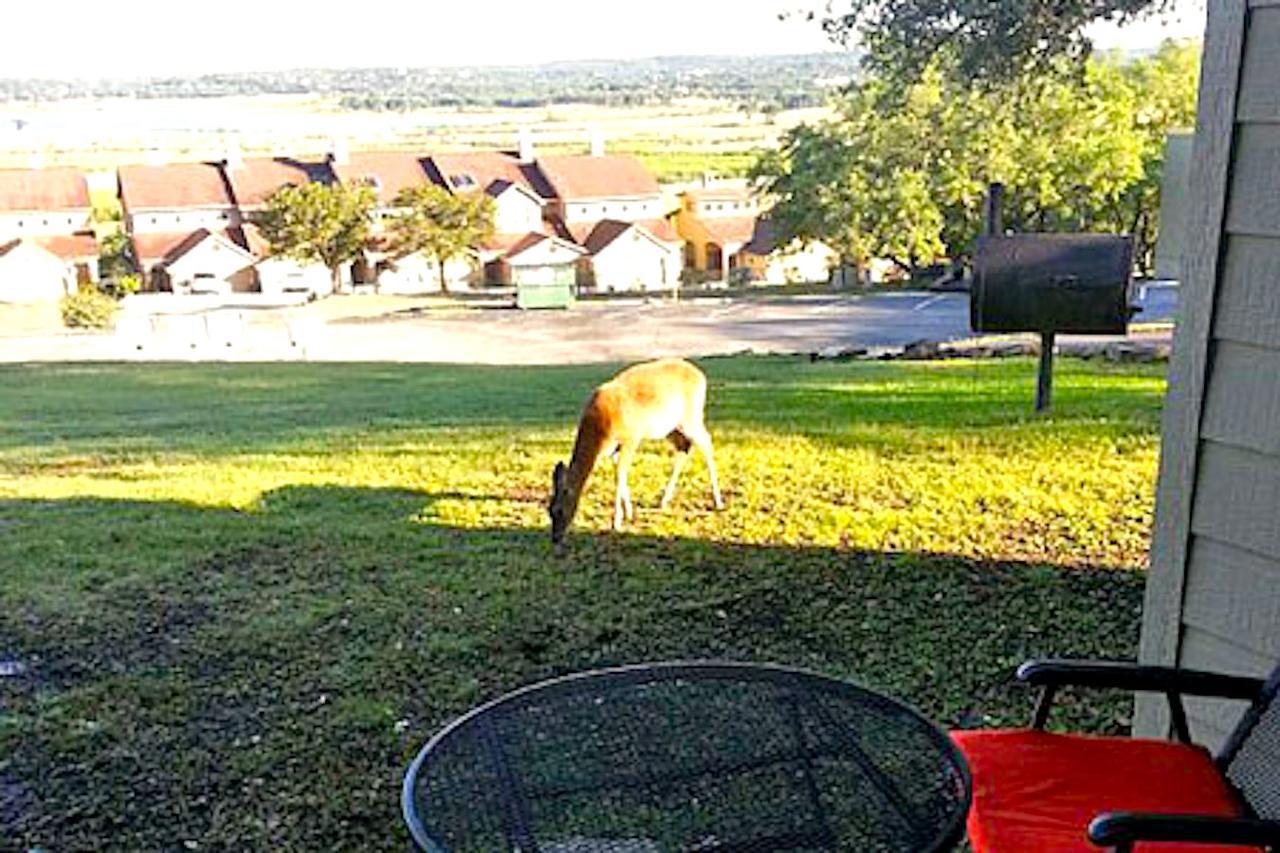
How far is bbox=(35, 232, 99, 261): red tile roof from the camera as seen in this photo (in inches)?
1404

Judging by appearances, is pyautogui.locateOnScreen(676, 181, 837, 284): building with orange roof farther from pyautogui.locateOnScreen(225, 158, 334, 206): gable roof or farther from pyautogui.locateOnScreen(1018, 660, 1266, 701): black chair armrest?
pyautogui.locateOnScreen(1018, 660, 1266, 701): black chair armrest

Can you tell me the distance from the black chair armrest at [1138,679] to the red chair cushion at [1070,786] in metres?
0.13

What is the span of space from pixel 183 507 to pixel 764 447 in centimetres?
280

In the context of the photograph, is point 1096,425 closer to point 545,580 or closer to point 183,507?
point 545,580

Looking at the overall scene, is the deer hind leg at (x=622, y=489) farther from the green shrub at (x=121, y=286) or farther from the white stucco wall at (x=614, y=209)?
the white stucco wall at (x=614, y=209)

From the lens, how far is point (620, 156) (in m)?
43.1

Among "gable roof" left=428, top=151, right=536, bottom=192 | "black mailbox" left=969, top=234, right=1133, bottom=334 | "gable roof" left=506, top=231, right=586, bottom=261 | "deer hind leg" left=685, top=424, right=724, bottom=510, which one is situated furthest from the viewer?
"gable roof" left=428, top=151, right=536, bottom=192

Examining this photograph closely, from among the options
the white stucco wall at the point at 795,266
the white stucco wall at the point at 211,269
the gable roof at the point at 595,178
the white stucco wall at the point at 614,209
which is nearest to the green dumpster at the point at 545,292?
the white stucco wall at the point at 795,266

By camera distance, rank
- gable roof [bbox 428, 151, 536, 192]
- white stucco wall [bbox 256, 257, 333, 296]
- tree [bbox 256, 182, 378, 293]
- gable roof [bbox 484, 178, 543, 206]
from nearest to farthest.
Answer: tree [bbox 256, 182, 378, 293] → white stucco wall [bbox 256, 257, 333, 296] → gable roof [bbox 484, 178, 543, 206] → gable roof [bbox 428, 151, 536, 192]

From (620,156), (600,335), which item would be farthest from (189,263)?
(600,335)

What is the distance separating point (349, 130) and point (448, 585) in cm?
4931

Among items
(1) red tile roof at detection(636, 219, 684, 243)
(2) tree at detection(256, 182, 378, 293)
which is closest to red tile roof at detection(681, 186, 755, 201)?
(1) red tile roof at detection(636, 219, 684, 243)

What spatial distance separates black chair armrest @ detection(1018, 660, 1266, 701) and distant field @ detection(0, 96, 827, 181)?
31.4 m

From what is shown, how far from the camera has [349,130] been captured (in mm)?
49688
